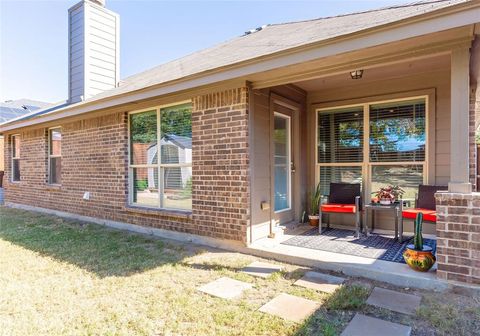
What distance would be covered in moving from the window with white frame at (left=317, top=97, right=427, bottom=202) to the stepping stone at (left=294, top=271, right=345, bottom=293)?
2349 mm

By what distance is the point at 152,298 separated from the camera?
2701 millimetres

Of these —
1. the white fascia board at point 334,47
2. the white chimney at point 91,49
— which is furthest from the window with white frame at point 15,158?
the white fascia board at point 334,47

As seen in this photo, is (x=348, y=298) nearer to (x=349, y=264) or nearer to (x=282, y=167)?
(x=349, y=264)

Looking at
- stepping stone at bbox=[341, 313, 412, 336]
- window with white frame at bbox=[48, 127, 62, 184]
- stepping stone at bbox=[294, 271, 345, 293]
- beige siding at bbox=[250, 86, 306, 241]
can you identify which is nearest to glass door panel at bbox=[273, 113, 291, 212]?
beige siding at bbox=[250, 86, 306, 241]

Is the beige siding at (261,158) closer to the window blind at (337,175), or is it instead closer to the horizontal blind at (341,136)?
the horizontal blind at (341,136)

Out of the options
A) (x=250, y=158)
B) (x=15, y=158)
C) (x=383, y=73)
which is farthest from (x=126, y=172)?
(x=15, y=158)

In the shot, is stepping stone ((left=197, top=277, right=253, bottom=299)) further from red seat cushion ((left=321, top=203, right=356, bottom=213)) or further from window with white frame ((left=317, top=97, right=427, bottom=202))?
window with white frame ((left=317, top=97, right=427, bottom=202))

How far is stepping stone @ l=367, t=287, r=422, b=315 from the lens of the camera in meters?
2.47

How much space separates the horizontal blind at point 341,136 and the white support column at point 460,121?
2.29 m

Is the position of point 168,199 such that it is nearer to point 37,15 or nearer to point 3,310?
point 3,310

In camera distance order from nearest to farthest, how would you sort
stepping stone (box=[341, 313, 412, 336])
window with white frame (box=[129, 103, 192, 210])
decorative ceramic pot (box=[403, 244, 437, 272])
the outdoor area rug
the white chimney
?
1. stepping stone (box=[341, 313, 412, 336])
2. decorative ceramic pot (box=[403, 244, 437, 272])
3. the outdoor area rug
4. window with white frame (box=[129, 103, 192, 210])
5. the white chimney

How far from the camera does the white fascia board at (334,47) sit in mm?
2521

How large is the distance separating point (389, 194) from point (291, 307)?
9.19ft

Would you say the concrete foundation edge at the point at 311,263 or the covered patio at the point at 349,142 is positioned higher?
the covered patio at the point at 349,142
